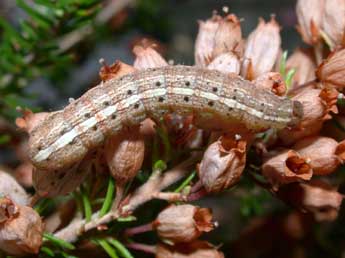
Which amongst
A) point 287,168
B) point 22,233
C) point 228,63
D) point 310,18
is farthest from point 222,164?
point 310,18

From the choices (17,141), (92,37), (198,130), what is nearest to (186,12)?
(92,37)

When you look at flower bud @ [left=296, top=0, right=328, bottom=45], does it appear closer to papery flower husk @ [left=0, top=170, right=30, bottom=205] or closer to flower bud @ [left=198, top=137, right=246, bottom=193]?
flower bud @ [left=198, top=137, right=246, bottom=193]

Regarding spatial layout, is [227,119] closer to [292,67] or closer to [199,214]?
[199,214]

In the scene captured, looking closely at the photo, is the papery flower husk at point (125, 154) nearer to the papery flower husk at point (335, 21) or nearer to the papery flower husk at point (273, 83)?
the papery flower husk at point (273, 83)

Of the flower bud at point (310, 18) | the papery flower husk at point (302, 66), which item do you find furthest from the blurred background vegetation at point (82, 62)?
the flower bud at point (310, 18)

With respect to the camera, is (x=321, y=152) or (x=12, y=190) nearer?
(x=321, y=152)

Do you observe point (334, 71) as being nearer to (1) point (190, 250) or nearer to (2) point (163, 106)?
(2) point (163, 106)
